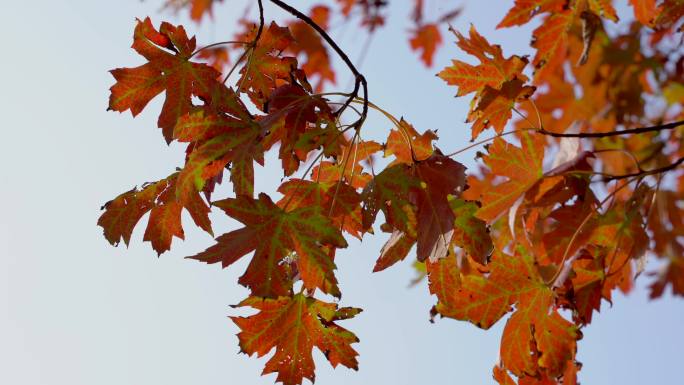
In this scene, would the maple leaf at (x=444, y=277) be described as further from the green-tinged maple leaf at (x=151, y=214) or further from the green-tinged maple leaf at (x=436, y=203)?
the green-tinged maple leaf at (x=151, y=214)

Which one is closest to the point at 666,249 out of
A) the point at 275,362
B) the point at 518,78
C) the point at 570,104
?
the point at 570,104

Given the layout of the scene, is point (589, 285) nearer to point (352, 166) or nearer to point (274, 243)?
point (352, 166)

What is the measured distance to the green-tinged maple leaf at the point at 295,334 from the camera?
1150 millimetres

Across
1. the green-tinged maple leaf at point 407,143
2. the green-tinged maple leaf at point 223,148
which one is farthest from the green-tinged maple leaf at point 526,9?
the green-tinged maple leaf at point 223,148

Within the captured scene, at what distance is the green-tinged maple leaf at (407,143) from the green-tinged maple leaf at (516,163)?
15cm

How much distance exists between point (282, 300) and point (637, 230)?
90cm

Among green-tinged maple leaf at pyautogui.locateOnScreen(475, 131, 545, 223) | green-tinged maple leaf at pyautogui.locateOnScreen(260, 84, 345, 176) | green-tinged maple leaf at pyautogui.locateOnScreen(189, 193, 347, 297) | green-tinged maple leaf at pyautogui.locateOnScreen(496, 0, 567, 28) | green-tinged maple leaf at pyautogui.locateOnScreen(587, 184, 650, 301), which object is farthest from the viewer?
green-tinged maple leaf at pyautogui.locateOnScreen(496, 0, 567, 28)

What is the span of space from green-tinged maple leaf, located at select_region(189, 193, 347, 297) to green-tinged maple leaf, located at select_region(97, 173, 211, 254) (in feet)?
0.50

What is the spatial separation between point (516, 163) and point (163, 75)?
0.71 m

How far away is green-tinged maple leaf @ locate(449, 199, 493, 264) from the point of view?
119 cm

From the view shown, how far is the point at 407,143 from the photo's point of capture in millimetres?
1276

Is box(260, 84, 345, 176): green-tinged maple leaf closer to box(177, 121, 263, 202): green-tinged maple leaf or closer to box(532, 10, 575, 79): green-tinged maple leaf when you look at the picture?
box(177, 121, 263, 202): green-tinged maple leaf

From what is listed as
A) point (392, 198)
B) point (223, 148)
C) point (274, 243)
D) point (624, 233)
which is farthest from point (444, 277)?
point (624, 233)

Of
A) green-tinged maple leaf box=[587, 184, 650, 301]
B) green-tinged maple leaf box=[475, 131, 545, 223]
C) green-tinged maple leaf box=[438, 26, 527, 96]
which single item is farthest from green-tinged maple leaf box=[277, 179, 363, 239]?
green-tinged maple leaf box=[587, 184, 650, 301]
